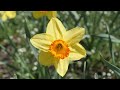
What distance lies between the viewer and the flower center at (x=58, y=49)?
1.30 metres

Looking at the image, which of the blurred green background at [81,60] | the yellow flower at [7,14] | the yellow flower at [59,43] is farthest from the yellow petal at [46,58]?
the yellow flower at [7,14]

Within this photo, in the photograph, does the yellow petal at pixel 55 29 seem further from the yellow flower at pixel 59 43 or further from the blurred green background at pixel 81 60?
the blurred green background at pixel 81 60

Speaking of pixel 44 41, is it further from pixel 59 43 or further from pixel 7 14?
pixel 7 14

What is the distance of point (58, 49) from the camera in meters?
1.32

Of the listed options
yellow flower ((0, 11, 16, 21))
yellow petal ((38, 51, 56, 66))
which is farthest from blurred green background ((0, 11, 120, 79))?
yellow petal ((38, 51, 56, 66))

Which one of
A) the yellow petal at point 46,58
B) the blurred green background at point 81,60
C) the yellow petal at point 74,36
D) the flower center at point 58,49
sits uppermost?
the yellow petal at point 74,36

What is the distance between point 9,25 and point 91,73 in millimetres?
960

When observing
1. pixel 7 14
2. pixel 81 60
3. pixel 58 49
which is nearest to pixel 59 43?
pixel 58 49

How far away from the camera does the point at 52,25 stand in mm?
1339

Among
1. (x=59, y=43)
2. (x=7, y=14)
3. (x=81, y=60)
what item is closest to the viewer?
(x=59, y=43)

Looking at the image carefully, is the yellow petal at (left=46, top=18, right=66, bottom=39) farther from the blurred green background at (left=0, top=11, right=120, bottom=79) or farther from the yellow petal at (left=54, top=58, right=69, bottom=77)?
the blurred green background at (left=0, top=11, right=120, bottom=79)
